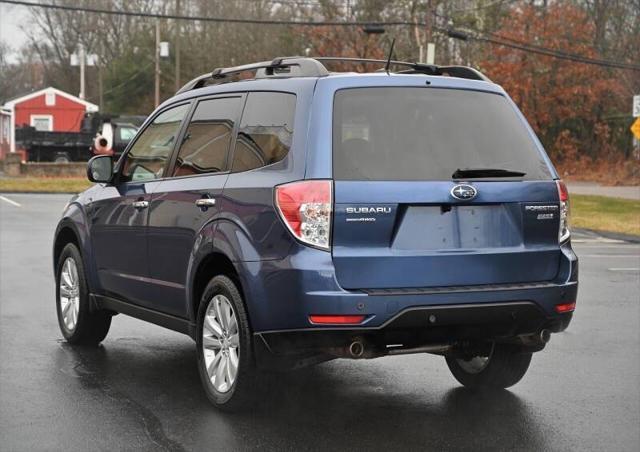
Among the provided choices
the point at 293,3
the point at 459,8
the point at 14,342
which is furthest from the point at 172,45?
the point at 14,342

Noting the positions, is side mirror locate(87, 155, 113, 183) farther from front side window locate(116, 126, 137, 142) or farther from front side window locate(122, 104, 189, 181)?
front side window locate(116, 126, 137, 142)

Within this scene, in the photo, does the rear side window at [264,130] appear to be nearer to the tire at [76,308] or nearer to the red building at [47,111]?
the tire at [76,308]

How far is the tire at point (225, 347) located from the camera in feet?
18.7

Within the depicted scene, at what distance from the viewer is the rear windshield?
5.48 meters

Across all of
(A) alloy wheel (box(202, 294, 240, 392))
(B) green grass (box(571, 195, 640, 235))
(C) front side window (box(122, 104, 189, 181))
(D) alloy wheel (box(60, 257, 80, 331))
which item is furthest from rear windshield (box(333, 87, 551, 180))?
(B) green grass (box(571, 195, 640, 235))

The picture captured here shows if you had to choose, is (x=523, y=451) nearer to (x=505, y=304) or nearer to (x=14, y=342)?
(x=505, y=304)

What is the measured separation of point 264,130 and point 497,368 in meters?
2.08

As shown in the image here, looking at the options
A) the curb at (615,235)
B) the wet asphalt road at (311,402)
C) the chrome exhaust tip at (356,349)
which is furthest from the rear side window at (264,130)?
the curb at (615,235)

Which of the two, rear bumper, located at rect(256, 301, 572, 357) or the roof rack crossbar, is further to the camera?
the roof rack crossbar

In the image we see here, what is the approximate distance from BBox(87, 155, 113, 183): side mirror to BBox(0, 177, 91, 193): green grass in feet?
80.4

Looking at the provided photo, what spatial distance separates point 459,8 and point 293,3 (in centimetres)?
833

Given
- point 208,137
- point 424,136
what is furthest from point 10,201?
point 424,136

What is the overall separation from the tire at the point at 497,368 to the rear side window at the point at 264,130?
181cm

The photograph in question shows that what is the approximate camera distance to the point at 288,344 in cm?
541
